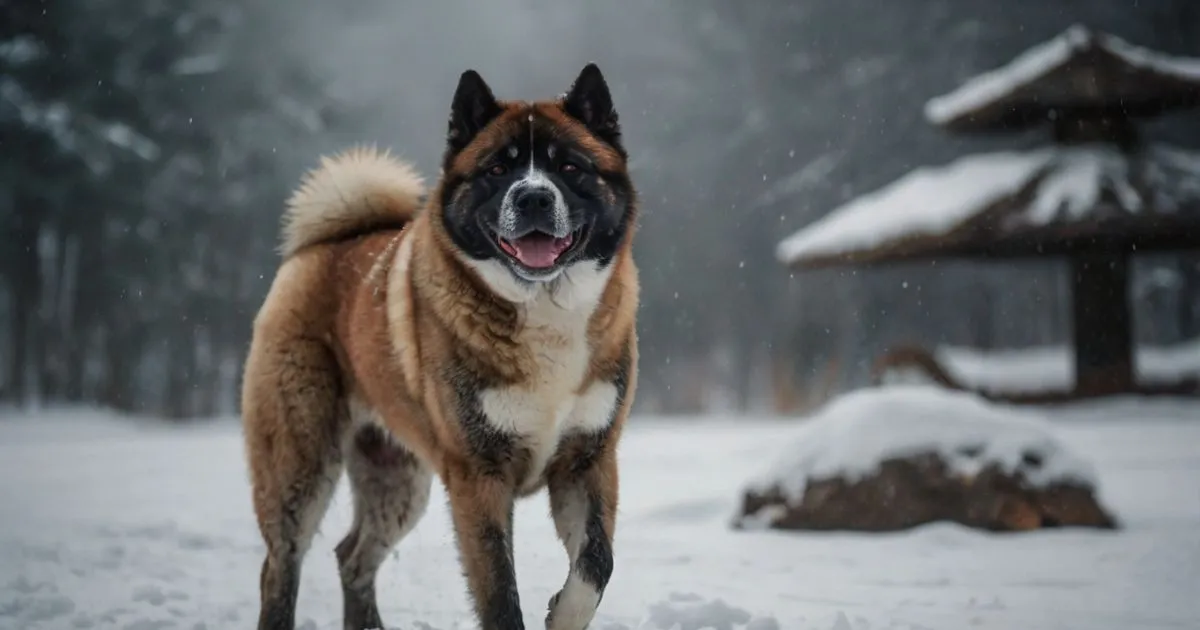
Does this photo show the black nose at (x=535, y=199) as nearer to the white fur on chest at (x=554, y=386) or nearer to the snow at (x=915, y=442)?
the white fur on chest at (x=554, y=386)

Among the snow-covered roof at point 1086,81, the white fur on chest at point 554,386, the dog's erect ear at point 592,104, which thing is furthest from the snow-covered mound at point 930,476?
the snow-covered roof at point 1086,81

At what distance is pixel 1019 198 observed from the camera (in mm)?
12586

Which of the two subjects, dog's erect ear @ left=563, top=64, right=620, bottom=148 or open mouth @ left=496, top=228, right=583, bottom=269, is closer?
open mouth @ left=496, top=228, right=583, bottom=269

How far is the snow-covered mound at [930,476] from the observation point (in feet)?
22.9

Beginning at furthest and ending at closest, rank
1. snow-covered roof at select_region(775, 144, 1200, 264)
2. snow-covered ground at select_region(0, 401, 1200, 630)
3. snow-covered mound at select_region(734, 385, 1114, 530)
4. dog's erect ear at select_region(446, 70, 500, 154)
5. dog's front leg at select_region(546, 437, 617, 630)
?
snow-covered roof at select_region(775, 144, 1200, 264)
snow-covered mound at select_region(734, 385, 1114, 530)
snow-covered ground at select_region(0, 401, 1200, 630)
dog's erect ear at select_region(446, 70, 500, 154)
dog's front leg at select_region(546, 437, 617, 630)

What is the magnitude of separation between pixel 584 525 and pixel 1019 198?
1026 cm

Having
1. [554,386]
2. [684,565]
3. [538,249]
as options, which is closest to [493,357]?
[554,386]

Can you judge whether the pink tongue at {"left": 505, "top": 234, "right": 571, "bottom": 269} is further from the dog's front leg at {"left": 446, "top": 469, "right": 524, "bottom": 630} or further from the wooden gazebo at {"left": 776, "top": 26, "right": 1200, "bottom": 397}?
the wooden gazebo at {"left": 776, "top": 26, "right": 1200, "bottom": 397}

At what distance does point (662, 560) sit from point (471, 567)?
3.08m

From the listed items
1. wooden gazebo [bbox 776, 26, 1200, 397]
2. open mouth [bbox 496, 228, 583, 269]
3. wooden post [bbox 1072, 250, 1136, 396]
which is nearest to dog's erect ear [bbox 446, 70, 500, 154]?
open mouth [bbox 496, 228, 583, 269]

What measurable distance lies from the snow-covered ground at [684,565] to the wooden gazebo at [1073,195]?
8.28 feet

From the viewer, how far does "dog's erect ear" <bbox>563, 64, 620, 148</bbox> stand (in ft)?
12.9

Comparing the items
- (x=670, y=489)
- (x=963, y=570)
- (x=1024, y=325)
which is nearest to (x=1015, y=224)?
(x=670, y=489)

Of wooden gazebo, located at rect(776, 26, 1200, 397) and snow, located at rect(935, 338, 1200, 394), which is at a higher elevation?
wooden gazebo, located at rect(776, 26, 1200, 397)
